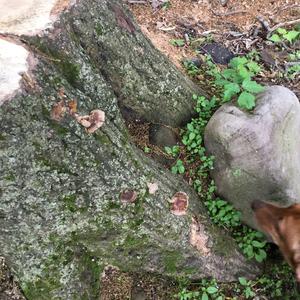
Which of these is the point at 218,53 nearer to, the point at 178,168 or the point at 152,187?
the point at 178,168

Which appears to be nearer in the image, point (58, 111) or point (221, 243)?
point (58, 111)

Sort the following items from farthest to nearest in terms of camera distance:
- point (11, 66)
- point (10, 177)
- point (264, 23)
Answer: point (264, 23) < point (10, 177) < point (11, 66)

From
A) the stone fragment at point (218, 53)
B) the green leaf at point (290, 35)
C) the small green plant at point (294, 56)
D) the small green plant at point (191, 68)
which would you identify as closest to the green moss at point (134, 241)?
the small green plant at point (191, 68)

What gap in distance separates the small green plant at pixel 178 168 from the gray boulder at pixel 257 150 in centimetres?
23

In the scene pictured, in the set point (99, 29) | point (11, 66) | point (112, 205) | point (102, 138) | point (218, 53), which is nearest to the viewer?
point (11, 66)

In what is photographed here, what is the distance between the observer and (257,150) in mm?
2957

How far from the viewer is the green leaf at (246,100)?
117 inches

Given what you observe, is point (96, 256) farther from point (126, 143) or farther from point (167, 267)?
point (126, 143)

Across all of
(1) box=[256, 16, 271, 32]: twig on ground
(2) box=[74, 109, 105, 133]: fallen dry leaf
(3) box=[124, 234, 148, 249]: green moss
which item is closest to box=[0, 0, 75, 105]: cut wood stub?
(2) box=[74, 109, 105, 133]: fallen dry leaf

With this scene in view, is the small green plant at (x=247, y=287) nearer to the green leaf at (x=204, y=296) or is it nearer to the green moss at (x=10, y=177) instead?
the green leaf at (x=204, y=296)

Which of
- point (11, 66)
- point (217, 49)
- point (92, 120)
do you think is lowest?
point (217, 49)

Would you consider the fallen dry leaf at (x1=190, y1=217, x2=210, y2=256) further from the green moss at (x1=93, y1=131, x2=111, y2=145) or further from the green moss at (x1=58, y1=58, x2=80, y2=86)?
the green moss at (x1=58, y1=58, x2=80, y2=86)

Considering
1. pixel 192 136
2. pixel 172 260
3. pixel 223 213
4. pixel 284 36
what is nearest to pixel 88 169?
pixel 172 260

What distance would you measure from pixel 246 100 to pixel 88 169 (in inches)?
49.7
